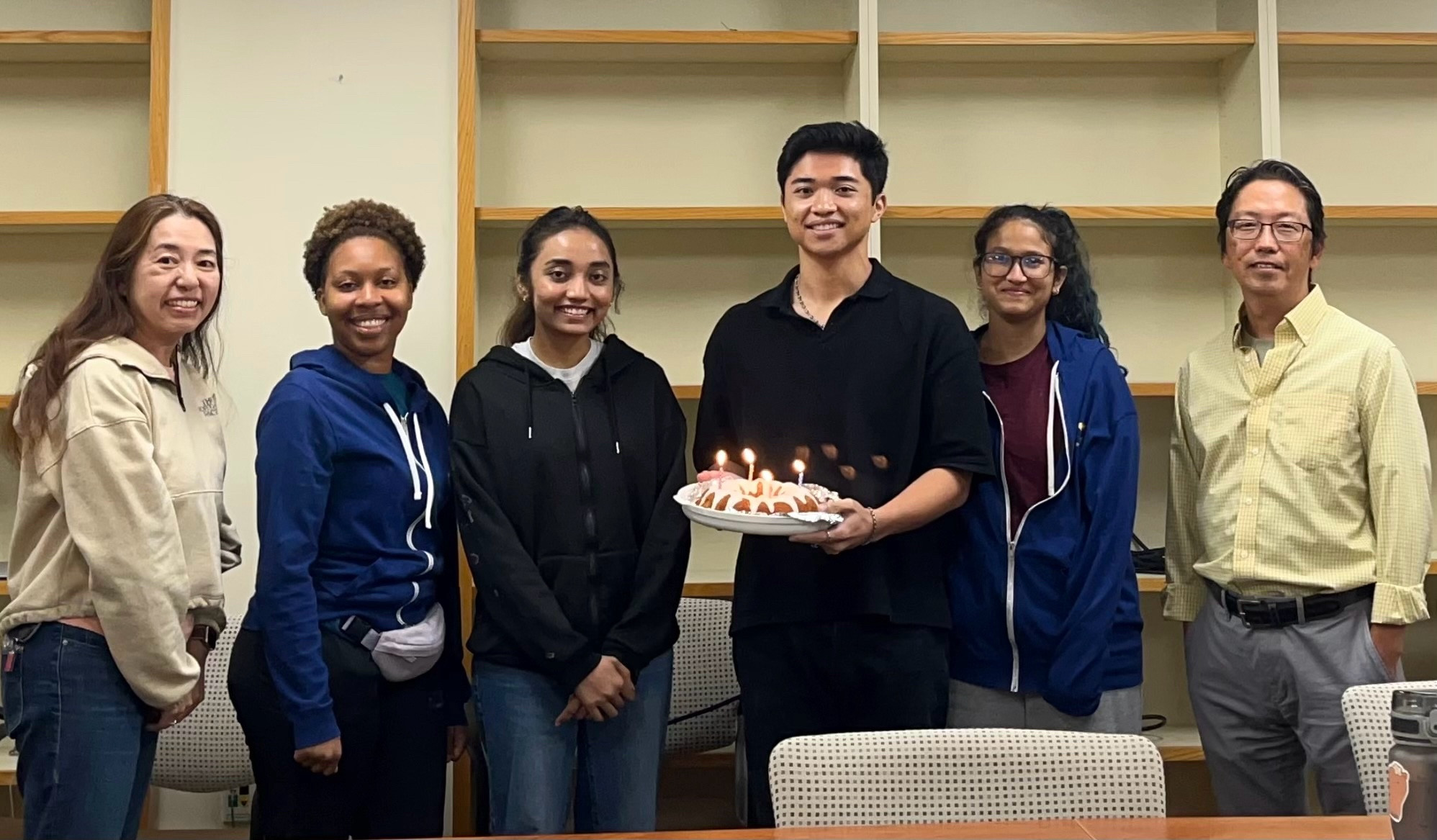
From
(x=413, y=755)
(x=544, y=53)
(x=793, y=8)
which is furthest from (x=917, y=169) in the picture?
(x=413, y=755)

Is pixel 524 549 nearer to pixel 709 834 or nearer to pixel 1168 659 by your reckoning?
pixel 709 834

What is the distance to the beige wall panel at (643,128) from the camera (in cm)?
334

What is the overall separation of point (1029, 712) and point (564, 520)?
938 mm

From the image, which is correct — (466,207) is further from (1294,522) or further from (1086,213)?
(1294,522)

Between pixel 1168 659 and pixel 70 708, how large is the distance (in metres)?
2.80

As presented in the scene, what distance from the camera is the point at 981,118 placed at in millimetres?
3418

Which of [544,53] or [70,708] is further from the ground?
[544,53]

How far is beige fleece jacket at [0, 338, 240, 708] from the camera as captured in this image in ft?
5.94

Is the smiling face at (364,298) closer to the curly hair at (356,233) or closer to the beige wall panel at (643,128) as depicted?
the curly hair at (356,233)

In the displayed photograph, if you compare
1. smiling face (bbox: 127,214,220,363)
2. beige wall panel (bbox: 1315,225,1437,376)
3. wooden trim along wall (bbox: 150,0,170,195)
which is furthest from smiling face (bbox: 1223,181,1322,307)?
wooden trim along wall (bbox: 150,0,170,195)

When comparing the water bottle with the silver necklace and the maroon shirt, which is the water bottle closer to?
the maroon shirt

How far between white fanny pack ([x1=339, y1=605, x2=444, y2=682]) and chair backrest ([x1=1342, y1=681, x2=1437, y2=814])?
4.96 ft

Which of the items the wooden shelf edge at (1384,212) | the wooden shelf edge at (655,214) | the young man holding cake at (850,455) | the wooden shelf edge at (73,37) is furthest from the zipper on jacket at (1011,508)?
the wooden shelf edge at (73,37)

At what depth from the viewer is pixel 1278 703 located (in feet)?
7.86
